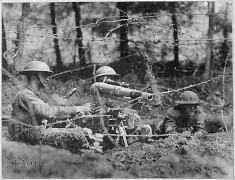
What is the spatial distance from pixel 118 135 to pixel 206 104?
179cm

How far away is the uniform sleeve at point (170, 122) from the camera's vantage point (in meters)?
7.16

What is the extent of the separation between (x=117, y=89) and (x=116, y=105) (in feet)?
1.00

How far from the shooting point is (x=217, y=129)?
732 cm

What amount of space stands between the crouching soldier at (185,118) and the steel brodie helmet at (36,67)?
92.5 inches

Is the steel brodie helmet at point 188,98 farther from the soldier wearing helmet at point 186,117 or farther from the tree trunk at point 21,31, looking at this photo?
the tree trunk at point 21,31

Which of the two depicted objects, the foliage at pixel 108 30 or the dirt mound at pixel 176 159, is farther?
the foliage at pixel 108 30

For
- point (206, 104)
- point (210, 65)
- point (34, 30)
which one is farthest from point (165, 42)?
point (34, 30)

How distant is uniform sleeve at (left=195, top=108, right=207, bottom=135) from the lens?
7204 mm

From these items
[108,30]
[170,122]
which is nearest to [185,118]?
[170,122]

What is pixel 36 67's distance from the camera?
7.27 meters

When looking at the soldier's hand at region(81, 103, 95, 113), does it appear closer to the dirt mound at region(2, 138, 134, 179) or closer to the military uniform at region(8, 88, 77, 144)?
the military uniform at region(8, 88, 77, 144)

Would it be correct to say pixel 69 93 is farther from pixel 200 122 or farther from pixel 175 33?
pixel 200 122

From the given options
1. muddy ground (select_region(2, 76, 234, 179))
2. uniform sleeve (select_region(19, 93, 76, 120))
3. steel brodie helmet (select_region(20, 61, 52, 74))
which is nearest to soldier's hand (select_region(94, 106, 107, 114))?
uniform sleeve (select_region(19, 93, 76, 120))

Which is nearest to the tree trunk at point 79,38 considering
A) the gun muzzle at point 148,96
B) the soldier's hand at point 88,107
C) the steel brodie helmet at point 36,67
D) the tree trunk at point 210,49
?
the steel brodie helmet at point 36,67
